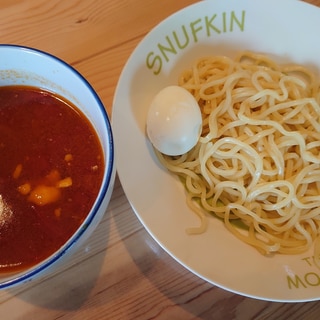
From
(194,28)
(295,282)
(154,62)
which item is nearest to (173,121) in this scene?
(154,62)

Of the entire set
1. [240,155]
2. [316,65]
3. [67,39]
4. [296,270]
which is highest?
[67,39]

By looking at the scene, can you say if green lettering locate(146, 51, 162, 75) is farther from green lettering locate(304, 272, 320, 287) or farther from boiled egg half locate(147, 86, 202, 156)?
green lettering locate(304, 272, 320, 287)

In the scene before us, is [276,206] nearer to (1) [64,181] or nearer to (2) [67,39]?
(1) [64,181]

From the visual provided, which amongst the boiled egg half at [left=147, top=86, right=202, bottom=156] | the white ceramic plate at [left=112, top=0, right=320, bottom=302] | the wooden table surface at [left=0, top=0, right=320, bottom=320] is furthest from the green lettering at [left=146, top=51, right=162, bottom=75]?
the wooden table surface at [left=0, top=0, right=320, bottom=320]

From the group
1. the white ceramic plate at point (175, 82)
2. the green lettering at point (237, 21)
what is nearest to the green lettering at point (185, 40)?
the white ceramic plate at point (175, 82)

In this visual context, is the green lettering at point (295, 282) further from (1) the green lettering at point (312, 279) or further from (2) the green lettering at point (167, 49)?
(2) the green lettering at point (167, 49)

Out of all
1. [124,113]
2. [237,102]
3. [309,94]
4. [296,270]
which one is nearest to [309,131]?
[309,94]
